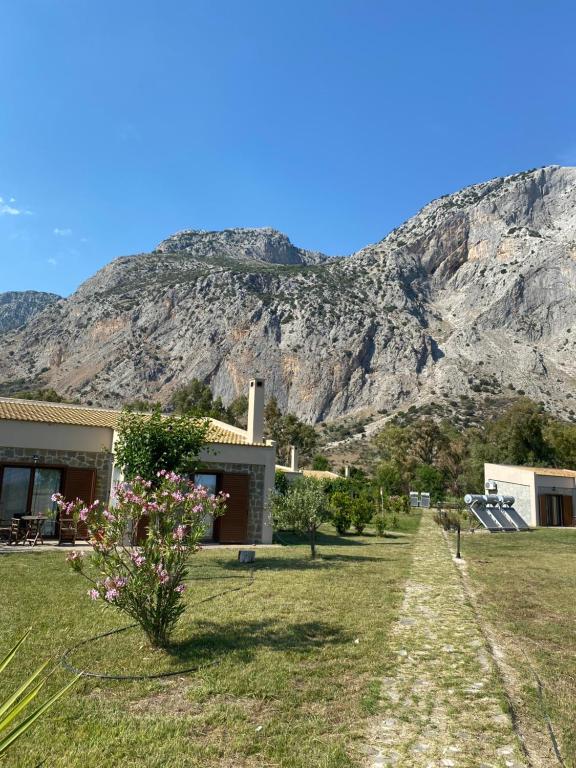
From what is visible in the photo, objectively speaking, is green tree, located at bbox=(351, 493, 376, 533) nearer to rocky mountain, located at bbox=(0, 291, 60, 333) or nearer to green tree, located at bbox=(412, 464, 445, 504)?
green tree, located at bbox=(412, 464, 445, 504)

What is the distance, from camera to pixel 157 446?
12422 millimetres

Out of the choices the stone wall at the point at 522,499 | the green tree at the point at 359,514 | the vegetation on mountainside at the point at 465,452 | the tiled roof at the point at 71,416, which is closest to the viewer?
the tiled roof at the point at 71,416

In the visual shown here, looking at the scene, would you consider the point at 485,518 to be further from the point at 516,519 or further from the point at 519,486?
the point at 519,486

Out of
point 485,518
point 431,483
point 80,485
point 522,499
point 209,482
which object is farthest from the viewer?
point 431,483

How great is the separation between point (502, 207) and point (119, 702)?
106559mm

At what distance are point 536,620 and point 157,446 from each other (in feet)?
28.5

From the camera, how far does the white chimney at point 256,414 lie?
1947 centimetres

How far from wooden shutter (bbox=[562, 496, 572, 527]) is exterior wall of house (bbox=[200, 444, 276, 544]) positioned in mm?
23332

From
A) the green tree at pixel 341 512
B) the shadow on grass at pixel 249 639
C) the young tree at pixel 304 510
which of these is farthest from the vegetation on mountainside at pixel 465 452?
the shadow on grass at pixel 249 639

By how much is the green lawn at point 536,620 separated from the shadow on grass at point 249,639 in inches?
87.7

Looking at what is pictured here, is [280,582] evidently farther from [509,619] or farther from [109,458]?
[109,458]

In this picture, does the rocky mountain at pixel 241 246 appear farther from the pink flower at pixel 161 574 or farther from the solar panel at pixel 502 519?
the pink flower at pixel 161 574

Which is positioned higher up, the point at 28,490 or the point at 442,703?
the point at 28,490

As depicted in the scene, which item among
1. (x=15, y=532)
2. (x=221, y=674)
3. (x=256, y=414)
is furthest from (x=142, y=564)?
(x=256, y=414)
